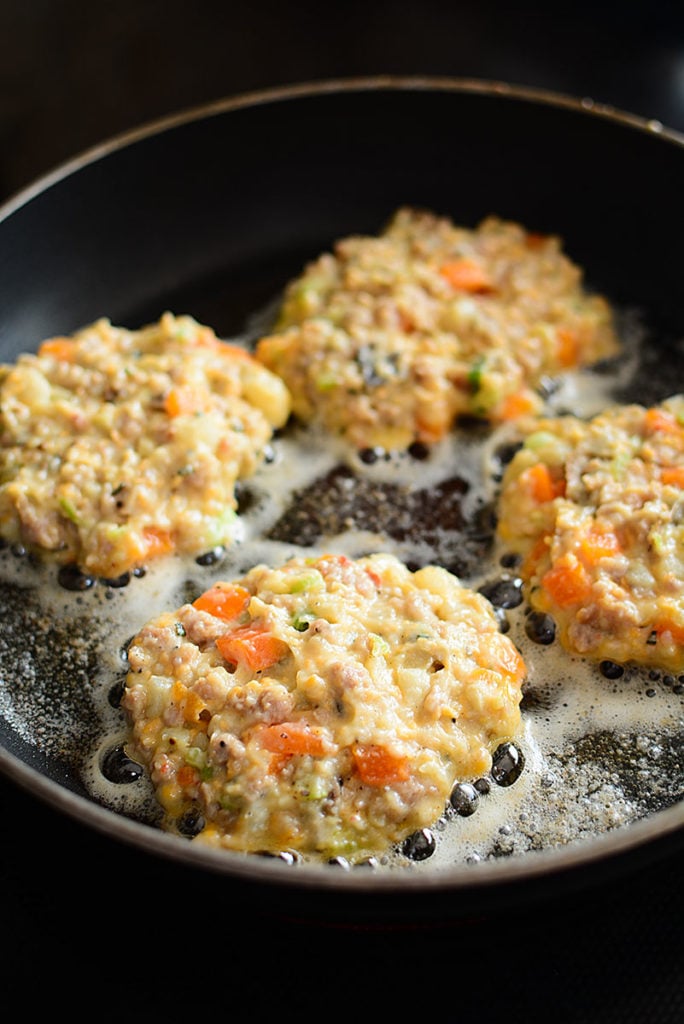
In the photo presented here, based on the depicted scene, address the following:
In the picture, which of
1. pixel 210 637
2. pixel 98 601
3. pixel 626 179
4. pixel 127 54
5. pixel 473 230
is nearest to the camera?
pixel 210 637

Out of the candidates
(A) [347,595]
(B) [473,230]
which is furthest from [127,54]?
(A) [347,595]

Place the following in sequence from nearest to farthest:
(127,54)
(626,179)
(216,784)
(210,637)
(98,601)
Result: (216,784) → (210,637) → (98,601) → (626,179) → (127,54)

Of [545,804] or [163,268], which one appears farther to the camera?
[163,268]

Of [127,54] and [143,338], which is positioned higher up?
[127,54]

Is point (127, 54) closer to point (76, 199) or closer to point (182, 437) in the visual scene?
point (76, 199)

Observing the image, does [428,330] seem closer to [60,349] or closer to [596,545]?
[596,545]

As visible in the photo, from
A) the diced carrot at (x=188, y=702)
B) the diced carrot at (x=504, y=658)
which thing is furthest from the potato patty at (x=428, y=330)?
the diced carrot at (x=188, y=702)
